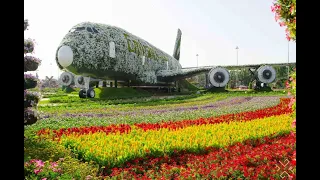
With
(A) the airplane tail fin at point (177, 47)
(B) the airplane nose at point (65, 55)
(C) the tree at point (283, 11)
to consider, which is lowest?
(C) the tree at point (283, 11)

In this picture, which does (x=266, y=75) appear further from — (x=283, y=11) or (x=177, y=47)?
(x=283, y=11)

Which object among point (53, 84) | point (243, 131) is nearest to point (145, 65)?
point (243, 131)

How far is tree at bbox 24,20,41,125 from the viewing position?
6.68 metres

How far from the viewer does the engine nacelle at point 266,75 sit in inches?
1444

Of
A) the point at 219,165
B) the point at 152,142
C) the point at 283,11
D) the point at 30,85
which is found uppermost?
the point at 283,11

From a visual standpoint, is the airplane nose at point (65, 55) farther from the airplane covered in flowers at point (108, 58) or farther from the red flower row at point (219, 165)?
the red flower row at point (219, 165)

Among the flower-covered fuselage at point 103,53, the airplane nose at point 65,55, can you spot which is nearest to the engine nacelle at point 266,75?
the flower-covered fuselage at point 103,53

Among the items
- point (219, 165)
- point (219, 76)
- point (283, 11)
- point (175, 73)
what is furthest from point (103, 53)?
point (283, 11)

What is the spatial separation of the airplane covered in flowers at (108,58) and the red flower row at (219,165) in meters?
17.8

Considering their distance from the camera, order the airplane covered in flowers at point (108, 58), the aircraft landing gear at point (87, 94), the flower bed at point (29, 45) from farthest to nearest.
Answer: the aircraft landing gear at point (87, 94), the airplane covered in flowers at point (108, 58), the flower bed at point (29, 45)

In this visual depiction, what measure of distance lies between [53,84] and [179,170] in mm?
96754

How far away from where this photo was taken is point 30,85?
6.98 m

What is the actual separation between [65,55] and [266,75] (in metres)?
25.0
